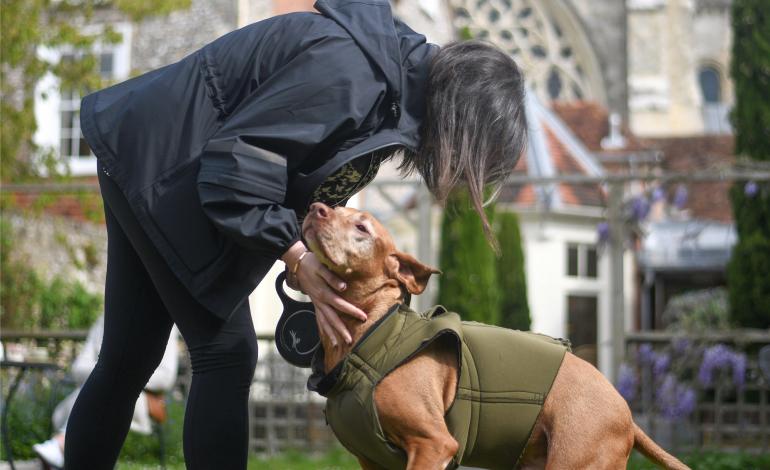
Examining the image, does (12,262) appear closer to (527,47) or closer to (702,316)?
(702,316)

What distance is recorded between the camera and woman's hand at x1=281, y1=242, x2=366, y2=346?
2867mm

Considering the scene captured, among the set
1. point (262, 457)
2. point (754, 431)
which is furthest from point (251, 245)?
point (754, 431)

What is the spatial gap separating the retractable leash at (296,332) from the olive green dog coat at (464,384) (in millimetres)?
145

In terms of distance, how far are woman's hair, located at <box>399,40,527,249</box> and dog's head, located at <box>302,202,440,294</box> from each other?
0.20m

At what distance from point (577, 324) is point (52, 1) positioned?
29.6ft

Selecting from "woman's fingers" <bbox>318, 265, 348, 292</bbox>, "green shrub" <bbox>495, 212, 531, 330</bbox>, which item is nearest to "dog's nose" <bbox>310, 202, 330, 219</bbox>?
"woman's fingers" <bbox>318, 265, 348, 292</bbox>

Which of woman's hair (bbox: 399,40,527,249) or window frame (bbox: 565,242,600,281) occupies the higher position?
woman's hair (bbox: 399,40,527,249)

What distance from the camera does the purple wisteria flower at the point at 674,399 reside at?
8258 mm

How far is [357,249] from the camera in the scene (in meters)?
2.92

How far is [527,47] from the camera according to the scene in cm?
3003

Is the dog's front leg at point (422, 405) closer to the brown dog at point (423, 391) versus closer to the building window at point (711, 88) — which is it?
the brown dog at point (423, 391)

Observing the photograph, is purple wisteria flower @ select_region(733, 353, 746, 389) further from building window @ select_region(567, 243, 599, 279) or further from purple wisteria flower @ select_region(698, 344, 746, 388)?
building window @ select_region(567, 243, 599, 279)

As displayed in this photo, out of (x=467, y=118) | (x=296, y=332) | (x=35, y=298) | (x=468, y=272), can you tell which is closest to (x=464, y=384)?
(x=296, y=332)

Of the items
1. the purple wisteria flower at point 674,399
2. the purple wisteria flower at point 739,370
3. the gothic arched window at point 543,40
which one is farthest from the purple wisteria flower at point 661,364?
the gothic arched window at point 543,40
